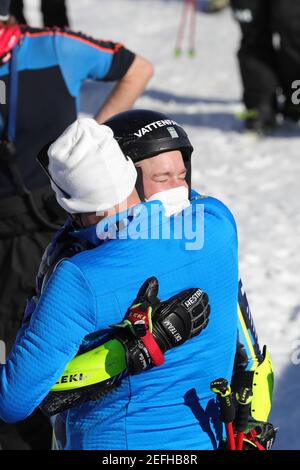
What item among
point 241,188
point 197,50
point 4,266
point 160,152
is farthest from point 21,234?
point 197,50

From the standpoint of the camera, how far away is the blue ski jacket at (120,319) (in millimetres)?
2357

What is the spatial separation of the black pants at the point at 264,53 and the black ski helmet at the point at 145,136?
190 inches

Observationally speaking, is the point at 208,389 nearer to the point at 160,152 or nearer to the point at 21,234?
the point at 160,152

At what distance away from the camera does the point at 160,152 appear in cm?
267

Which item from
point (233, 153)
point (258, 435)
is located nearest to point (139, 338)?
point (258, 435)

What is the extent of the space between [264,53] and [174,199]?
528 cm

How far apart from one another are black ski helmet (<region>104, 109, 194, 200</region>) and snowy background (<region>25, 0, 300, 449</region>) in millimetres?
1960

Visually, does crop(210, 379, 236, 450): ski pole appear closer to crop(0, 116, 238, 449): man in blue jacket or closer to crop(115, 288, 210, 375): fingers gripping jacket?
crop(0, 116, 238, 449): man in blue jacket

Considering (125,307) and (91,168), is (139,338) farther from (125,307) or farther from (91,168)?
(91,168)

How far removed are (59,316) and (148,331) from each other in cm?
24

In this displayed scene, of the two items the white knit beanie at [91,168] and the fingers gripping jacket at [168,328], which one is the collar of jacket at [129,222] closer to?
the white knit beanie at [91,168]

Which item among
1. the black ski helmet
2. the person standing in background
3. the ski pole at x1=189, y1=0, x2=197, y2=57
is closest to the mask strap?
the black ski helmet

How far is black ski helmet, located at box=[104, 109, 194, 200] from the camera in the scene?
8.75 ft

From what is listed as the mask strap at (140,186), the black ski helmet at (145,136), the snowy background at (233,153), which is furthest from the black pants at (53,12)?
the mask strap at (140,186)
